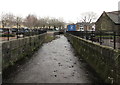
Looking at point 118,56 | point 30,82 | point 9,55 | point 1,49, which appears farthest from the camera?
point 9,55

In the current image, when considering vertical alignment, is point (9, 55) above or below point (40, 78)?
above

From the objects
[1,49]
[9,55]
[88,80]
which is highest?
[1,49]

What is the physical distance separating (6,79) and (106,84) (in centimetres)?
464

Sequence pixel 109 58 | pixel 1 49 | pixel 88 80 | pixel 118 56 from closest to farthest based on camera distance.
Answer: pixel 118 56
pixel 109 58
pixel 88 80
pixel 1 49

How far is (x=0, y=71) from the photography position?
19.8ft

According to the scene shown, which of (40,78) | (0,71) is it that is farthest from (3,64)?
(40,78)

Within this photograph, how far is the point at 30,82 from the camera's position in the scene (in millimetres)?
Result: 5398

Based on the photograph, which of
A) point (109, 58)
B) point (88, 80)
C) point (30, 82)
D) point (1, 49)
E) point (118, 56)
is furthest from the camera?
point (1, 49)

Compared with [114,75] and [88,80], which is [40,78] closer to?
[88,80]

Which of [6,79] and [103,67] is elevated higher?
[103,67]

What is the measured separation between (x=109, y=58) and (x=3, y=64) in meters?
5.46

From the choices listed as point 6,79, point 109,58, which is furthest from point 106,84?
point 6,79

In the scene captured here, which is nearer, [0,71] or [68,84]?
[68,84]

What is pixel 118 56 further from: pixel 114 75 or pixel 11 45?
pixel 11 45
